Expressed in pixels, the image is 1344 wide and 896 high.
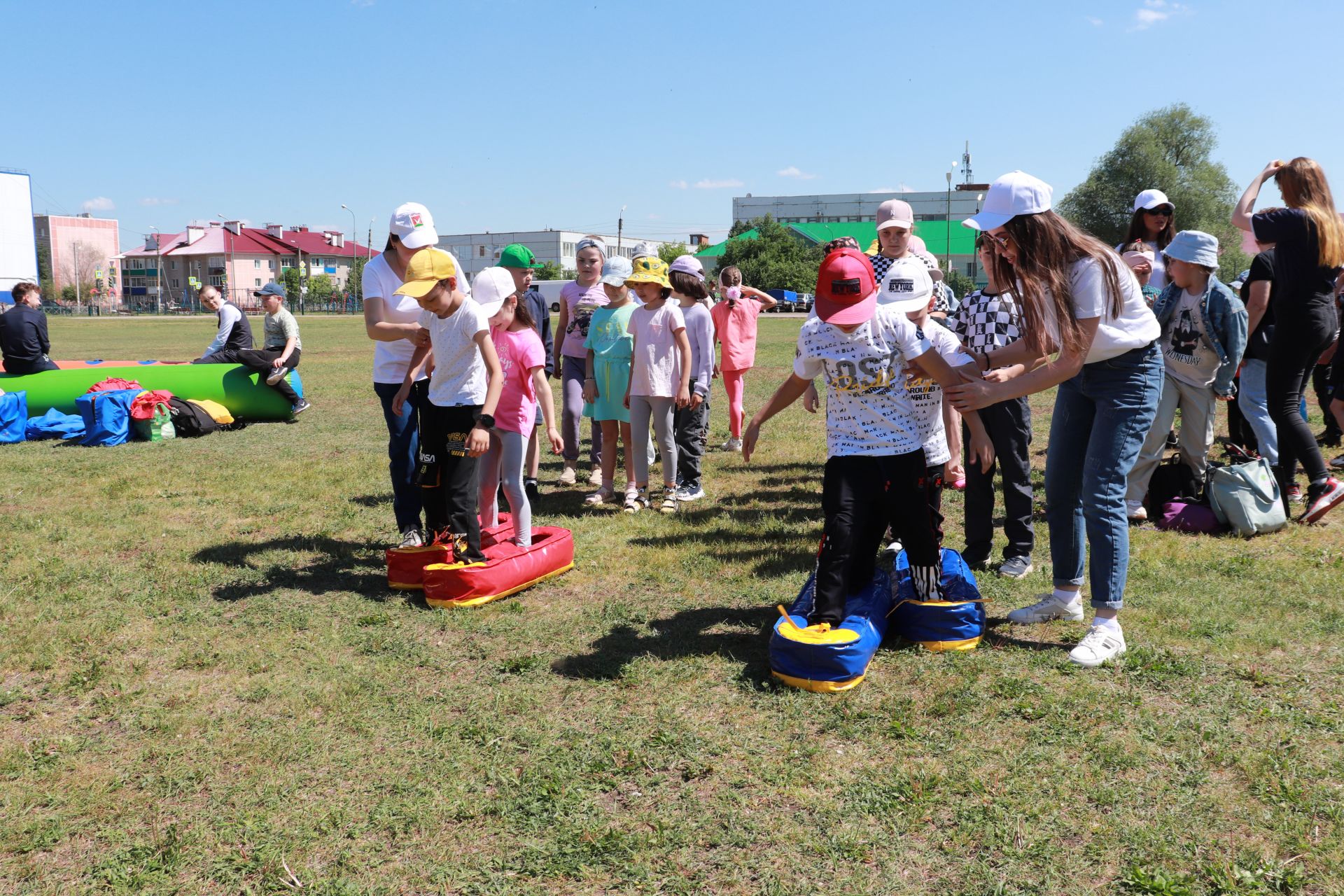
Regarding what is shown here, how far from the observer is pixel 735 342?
33.1 feet

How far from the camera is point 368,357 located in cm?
2519

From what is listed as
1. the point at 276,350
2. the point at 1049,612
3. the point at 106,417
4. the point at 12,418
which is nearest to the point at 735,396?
the point at 1049,612

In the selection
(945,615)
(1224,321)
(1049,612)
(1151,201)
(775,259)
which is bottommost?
(1049,612)

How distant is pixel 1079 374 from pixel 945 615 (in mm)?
1251

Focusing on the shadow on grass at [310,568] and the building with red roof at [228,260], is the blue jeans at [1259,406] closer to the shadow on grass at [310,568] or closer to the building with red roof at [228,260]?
the shadow on grass at [310,568]

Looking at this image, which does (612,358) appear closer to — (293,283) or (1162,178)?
(1162,178)

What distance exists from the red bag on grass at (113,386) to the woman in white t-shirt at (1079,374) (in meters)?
11.1

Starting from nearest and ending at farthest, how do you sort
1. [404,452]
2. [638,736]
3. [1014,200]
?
[638,736] → [1014,200] → [404,452]

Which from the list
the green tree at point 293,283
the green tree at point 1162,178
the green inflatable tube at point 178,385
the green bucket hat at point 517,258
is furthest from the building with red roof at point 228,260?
the green bucket hat at point 517,258

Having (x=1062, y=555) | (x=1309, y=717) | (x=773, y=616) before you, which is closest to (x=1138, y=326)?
(x=1062, y=555)

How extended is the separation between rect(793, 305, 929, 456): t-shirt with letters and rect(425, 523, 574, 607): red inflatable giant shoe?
214cm

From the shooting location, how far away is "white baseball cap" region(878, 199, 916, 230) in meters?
6.04

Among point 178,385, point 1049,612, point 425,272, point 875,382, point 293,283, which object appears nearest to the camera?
point 875,382

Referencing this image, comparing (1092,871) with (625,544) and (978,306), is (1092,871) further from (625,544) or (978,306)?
(625,544)
